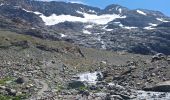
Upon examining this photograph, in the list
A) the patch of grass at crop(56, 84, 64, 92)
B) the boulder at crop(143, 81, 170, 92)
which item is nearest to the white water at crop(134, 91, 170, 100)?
the boulder at crop(143, 81, 170, 92)

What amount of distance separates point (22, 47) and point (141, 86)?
105 meters

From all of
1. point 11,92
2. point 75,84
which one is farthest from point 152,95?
point 11,92

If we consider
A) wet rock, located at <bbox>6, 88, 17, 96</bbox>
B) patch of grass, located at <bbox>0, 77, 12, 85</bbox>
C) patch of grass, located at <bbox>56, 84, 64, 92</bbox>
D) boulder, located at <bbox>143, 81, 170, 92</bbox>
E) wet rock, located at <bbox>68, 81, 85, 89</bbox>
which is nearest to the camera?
wet rock, located at <bbox>6, 88, 17, 96</bbox>

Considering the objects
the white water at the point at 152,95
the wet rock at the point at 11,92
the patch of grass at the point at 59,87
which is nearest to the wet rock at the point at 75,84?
the patch of grass at the point at 59,87

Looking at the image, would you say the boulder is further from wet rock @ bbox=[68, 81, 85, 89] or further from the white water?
wet rock @ bbox=[68, 81, 85, 89]

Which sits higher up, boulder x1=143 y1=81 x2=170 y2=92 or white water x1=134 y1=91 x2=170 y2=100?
white water x1=134 y1=91 x2=170 y2=100

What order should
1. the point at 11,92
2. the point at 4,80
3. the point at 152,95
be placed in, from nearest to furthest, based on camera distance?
the point at 152,95 < the point at 11,92 < the point at 4,80

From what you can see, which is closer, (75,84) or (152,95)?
(152,95)

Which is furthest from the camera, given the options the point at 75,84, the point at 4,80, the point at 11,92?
the point at 4,80

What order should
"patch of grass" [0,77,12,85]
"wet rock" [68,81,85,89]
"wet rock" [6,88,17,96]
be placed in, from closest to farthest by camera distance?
"wet rock" [6,88,17,96] → "patch of grass" [0,77,12,85] → "wet rock" [68,81,85,89]

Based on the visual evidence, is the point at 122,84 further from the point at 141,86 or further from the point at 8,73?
the point at 8,73

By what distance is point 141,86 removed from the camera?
90812 mm

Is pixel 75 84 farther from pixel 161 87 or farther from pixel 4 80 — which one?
pixel 161 87

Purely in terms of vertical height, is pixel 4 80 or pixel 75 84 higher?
pixel 75 84
